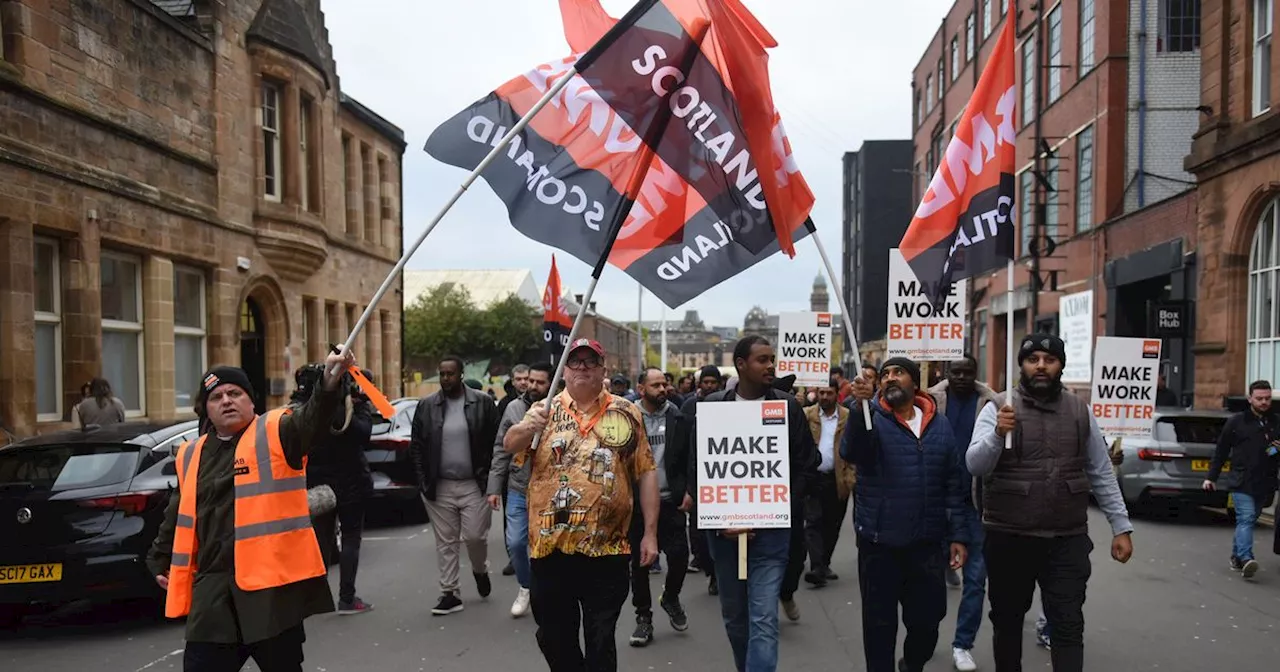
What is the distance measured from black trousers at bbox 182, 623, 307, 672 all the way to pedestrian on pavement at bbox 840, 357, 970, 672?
275 centimetres

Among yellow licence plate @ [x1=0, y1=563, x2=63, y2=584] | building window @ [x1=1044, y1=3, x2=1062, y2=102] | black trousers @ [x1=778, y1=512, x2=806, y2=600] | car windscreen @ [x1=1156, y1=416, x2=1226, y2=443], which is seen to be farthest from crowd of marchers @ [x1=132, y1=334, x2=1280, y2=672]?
building window @ [x1=1044, y1=3, x2=1062, y2=102]

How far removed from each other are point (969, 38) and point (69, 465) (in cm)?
3593

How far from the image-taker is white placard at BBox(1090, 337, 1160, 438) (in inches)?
332

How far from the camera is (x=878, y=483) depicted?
15.9 feet

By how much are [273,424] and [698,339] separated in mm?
182009

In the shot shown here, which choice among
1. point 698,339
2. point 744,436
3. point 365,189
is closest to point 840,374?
point 744,436

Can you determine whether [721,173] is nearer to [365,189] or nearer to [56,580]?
[56,580]

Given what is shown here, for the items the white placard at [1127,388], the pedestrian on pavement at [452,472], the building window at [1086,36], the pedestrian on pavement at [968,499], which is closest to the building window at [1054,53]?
the building window at [1086,36]

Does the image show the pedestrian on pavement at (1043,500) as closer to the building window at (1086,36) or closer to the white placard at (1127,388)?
the white placard at (1127,388)

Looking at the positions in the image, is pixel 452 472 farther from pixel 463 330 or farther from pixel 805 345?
pixel 463 330

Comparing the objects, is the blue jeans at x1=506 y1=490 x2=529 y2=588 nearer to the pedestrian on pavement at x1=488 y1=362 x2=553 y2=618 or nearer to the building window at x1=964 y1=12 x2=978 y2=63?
the pedestrian on pavement at x1=488 y1=362 x2=553 y2=618

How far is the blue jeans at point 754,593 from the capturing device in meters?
4.62

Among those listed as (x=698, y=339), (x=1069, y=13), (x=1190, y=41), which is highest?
(x=1069, y=13)

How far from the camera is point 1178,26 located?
23.9 meters
